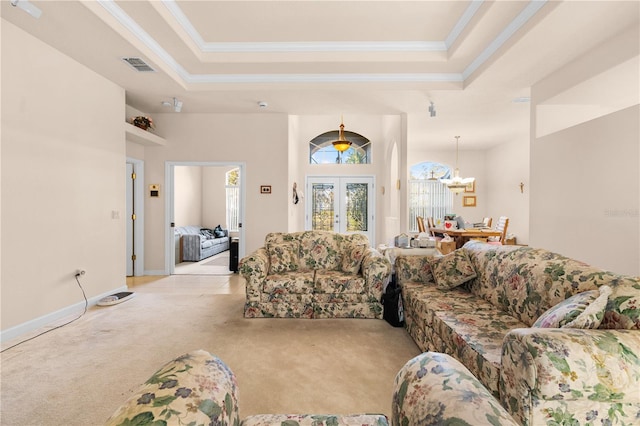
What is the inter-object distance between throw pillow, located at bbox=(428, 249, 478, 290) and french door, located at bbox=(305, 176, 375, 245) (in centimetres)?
551

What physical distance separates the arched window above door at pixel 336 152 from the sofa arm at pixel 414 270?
5571 mm

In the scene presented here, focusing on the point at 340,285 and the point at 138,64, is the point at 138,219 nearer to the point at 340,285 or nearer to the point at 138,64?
the point at 138,64

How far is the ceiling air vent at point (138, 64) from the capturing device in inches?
143

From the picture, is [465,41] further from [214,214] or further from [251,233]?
[214,214]

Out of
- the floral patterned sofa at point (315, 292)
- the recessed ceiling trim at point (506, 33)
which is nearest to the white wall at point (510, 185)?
the recessed ceiling trim at point (506, 33)

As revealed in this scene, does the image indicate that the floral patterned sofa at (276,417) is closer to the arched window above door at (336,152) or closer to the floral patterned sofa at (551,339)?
the floral patterned sofa at (551,339)

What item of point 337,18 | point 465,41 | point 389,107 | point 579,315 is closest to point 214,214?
point 389,107

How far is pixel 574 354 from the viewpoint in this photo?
128 centimetres

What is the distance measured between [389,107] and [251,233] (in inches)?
125

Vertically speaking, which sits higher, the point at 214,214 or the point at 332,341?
the point at 214,214

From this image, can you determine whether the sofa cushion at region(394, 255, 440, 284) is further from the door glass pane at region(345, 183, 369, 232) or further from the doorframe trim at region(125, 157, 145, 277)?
the door glass pane at region(345, 183, 369, 232)

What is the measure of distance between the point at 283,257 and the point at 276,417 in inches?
106

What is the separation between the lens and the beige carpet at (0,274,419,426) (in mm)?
1924

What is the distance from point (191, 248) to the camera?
7230 millimetres
